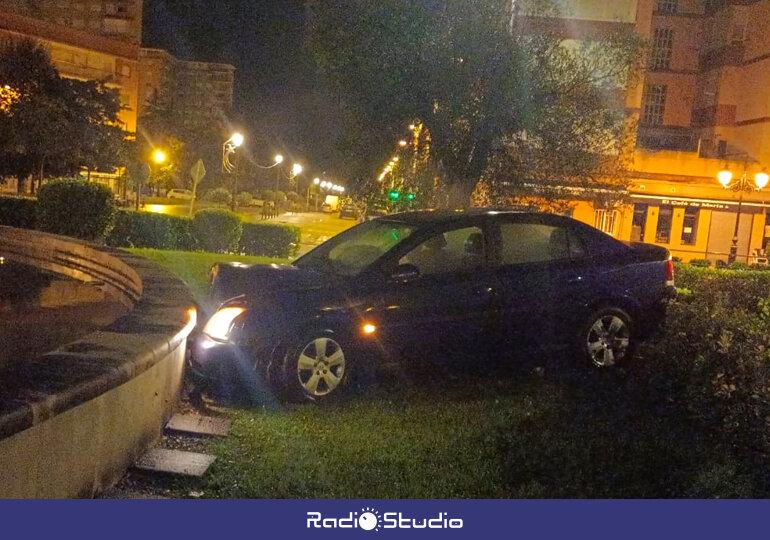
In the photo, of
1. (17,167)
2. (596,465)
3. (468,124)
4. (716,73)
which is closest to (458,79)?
(468,124)

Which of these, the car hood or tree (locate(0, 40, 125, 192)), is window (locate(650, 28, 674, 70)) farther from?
the car hood

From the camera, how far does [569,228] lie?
7586 mm

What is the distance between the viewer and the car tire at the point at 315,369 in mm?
6156

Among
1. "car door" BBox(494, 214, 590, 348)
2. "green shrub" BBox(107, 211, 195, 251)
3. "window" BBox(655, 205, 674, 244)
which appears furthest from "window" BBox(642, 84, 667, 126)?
"car door" BBox(494, 214, 590, 348)

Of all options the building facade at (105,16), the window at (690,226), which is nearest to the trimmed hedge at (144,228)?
the window at (690,226)

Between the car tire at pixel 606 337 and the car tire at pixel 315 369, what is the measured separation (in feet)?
7.26

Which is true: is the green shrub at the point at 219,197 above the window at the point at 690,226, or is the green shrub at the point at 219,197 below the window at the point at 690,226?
below

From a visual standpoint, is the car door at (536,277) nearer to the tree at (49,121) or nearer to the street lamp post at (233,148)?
the street lamp post at (233,148)

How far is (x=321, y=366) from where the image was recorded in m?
6.29

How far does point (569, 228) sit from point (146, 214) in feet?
41.7

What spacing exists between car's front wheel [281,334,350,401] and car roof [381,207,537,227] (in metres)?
1.42

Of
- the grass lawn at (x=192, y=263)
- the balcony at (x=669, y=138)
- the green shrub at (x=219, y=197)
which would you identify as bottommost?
the green shrub at (x=219, y=197)

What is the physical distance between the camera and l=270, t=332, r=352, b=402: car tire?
6.16 meters

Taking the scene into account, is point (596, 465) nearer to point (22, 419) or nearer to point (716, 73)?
point (22, 419)
